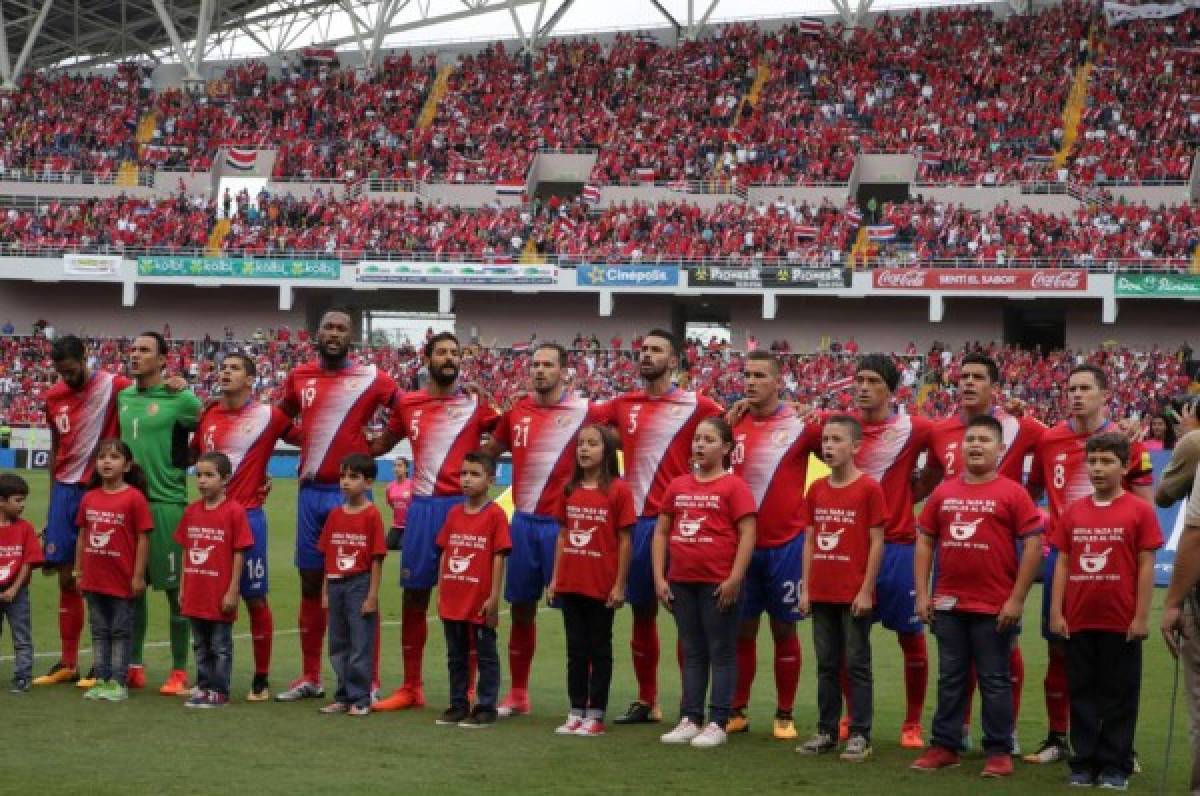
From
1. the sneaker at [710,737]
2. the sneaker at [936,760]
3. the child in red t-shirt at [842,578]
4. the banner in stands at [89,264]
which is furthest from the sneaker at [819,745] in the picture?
the banner in stands at [89,264]

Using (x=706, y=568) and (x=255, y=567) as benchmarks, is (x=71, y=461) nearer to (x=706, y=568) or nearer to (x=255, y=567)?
(x=255, y=567)

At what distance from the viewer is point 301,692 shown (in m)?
11.2

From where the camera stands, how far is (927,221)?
4866 cm

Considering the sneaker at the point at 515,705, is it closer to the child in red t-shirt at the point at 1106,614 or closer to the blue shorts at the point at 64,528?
the blue shorts at the point at 64,528

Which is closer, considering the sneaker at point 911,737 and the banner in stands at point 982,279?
the sneaker at point 911,737

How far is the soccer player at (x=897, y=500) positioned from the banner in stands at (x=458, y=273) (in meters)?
39.4

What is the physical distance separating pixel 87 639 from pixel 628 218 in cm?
3749

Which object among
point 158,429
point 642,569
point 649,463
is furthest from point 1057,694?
point 158,429

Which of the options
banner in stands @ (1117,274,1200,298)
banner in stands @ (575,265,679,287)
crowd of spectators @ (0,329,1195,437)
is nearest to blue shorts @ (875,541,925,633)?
crowd of spectators @ (0,329,1195,437)

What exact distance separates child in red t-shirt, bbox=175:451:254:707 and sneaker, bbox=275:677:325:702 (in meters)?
0.38

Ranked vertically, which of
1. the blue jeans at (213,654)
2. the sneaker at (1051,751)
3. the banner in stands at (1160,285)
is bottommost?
the sneaker at (1051,751)

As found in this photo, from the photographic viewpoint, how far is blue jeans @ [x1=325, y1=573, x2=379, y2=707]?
1067cm

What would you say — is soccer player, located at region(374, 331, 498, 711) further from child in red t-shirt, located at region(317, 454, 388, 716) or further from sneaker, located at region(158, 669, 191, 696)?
sneaker, located at region(158, 669, 191, 696)

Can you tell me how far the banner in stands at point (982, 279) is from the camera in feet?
151
